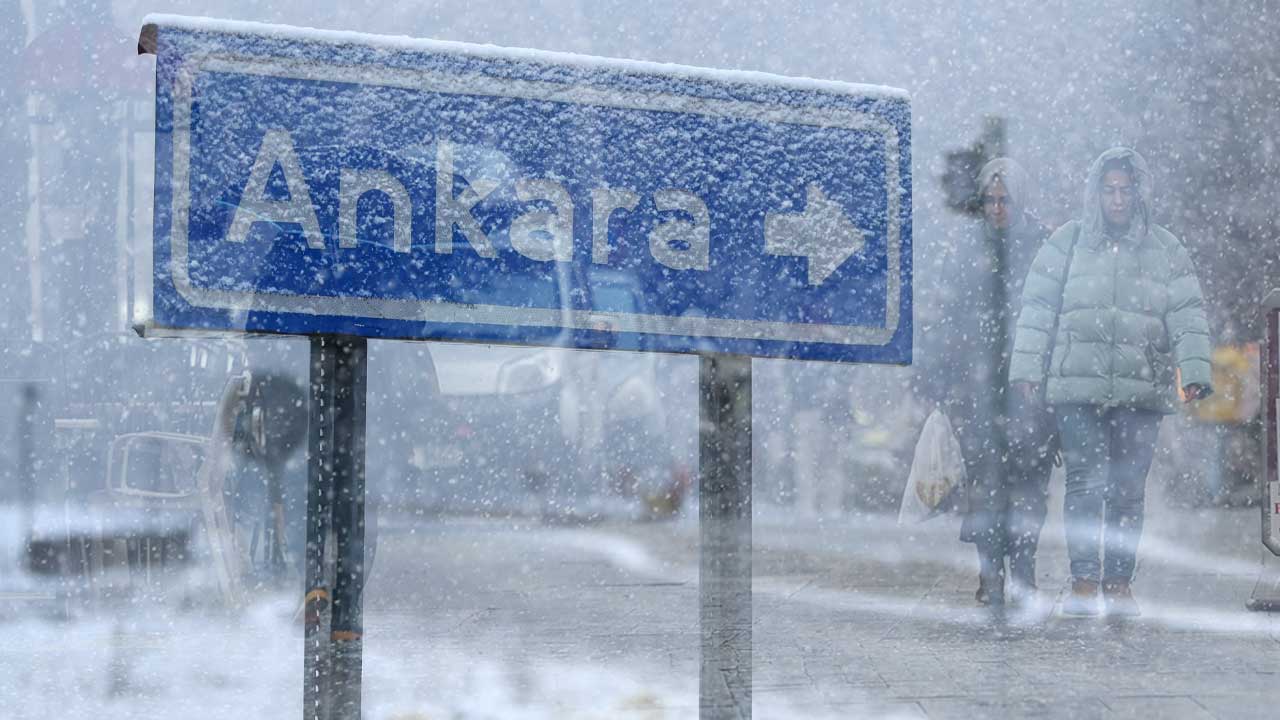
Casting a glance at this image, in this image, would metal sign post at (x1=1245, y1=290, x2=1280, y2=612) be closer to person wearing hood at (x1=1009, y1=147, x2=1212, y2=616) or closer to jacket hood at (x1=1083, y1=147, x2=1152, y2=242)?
person wearing hood at (x1=1009, y1=147, x2=1212, y2=616)

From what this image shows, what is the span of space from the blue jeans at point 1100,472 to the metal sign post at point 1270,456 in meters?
0.46

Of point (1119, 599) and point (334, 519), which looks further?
point (1119, 599)

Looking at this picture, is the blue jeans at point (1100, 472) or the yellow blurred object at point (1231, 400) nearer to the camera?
the blue jeans at point (1100, 472)

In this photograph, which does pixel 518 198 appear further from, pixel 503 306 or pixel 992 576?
pixel 992 576

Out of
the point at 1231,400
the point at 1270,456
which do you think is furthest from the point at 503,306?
the point at 1231,400

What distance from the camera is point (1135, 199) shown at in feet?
16.5

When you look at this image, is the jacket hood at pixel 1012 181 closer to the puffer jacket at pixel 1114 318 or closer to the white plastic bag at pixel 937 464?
the puffer jacket at pixel 1114 318

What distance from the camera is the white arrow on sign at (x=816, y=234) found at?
75.4 inches

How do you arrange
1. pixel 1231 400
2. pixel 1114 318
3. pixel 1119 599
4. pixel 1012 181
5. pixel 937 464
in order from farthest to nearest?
pixel 1231 400
pixel 937 464
pixel 1012 181
pixel 1114 318
pixel 1119 599

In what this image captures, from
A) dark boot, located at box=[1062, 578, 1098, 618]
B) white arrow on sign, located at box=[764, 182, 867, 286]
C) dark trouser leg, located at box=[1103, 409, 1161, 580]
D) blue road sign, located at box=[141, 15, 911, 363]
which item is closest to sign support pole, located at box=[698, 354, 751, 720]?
blue road sign, located at box=[141, 15, 911, 363]

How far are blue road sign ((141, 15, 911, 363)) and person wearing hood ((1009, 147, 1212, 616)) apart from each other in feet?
10.5

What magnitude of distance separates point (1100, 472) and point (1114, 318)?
59cm

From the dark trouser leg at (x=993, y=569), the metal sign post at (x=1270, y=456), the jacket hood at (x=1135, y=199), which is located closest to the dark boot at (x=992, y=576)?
the dark trouser leg at (x=993, y=569)

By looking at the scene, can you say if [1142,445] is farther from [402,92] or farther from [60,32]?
[60,32]
